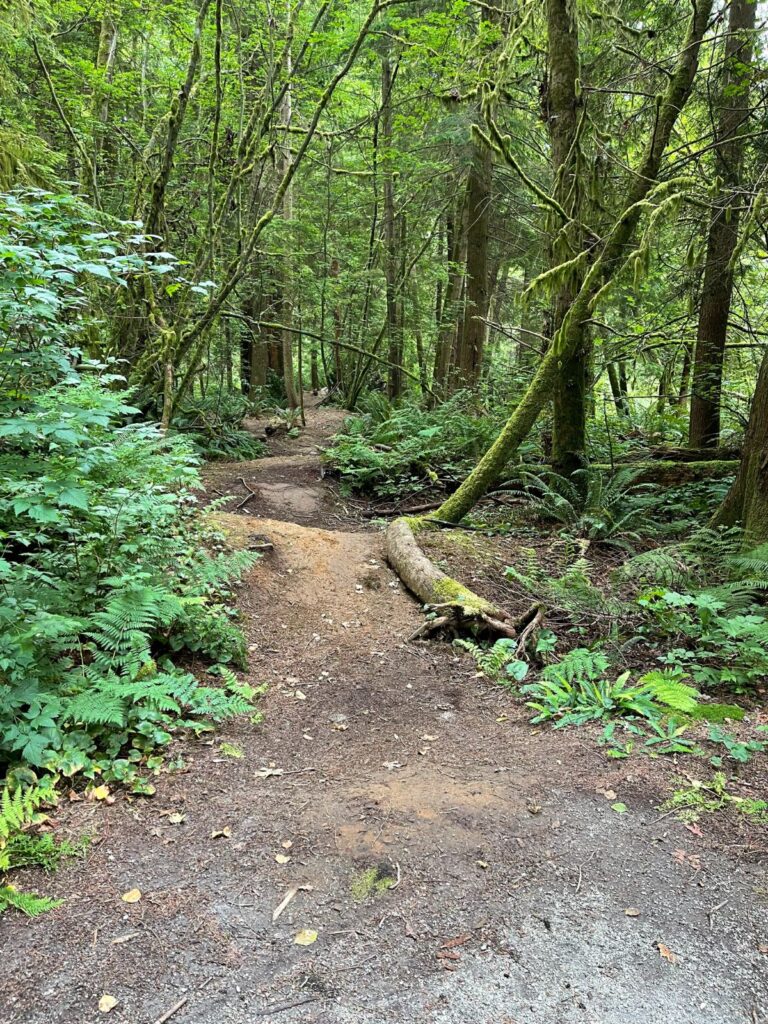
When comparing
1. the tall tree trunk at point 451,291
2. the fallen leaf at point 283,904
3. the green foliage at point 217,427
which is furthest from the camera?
the tall tree trunk at point 451,291

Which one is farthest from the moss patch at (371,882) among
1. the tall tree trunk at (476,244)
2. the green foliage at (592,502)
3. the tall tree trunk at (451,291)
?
→ the tall tree trunk at (451,291)

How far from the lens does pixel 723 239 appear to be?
27.0 ft

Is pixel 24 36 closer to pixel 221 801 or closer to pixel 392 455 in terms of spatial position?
pixel 392 455

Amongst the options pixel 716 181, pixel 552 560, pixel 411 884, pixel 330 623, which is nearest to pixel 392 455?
pixel 552 560

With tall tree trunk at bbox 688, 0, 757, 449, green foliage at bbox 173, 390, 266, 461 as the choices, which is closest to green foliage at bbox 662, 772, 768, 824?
tall tree trunk at bbox 688, 0, 757, 449

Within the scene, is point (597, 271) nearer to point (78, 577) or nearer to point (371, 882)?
point (78, 577)

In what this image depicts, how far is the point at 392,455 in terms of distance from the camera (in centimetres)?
1045

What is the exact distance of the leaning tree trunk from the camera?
7383mm

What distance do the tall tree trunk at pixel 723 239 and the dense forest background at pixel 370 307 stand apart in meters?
0.05

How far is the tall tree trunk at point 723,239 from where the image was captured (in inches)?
281

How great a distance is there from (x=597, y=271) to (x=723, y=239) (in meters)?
2.26

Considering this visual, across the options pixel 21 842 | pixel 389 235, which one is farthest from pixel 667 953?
pixel 389 235

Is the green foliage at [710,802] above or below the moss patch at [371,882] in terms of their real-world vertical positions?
above

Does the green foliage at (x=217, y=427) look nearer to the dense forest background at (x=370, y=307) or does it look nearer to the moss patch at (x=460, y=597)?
the dense forest background at (x=370, y=307)
